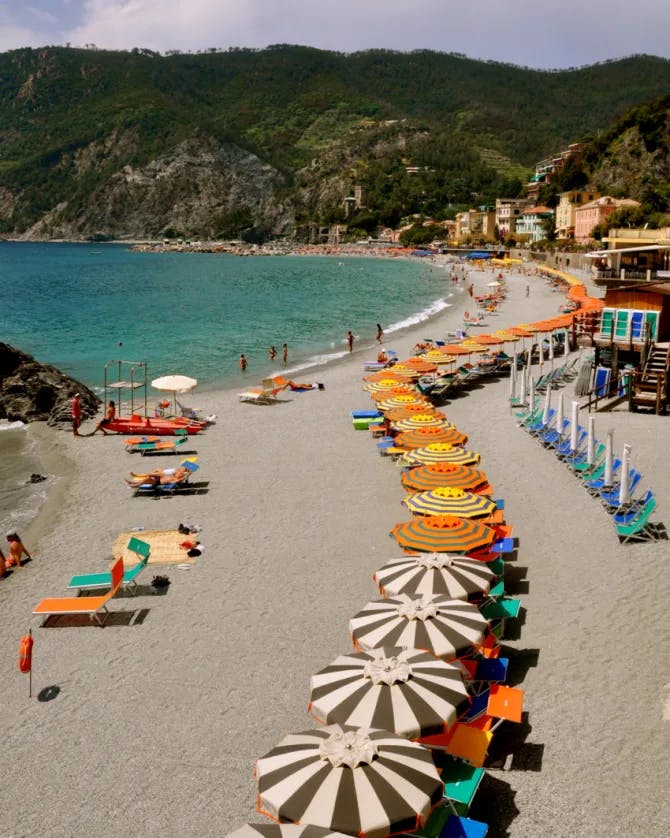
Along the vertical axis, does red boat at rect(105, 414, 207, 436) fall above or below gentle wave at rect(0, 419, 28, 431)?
above

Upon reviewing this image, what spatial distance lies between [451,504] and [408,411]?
7.17m

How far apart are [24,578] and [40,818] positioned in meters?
6.30

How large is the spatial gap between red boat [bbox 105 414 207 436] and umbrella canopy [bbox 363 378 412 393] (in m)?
5.69

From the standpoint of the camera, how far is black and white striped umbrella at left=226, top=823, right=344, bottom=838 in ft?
17.1

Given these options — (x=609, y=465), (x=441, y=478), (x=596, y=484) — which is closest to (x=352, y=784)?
(x=441, y=478)

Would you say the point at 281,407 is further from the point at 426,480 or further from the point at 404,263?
the point at 404,263

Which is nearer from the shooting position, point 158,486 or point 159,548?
point 159,548

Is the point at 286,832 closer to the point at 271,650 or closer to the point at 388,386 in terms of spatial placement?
the point at 271,650

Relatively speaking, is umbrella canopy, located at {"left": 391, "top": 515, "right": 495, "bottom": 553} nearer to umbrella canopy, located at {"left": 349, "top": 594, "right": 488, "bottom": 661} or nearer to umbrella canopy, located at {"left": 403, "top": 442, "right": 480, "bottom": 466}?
umbrella canopy, located at {"left": 349, "top": 594, "right": 488, "bottom": 661}

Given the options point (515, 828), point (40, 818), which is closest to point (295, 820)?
point (515, 828)

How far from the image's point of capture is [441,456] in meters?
15.2

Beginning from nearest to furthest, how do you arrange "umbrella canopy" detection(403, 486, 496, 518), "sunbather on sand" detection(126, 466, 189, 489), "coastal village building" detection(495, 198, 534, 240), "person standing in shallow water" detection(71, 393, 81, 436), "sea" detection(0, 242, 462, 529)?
1. "umbrella canopy" detection(403, 486, 496, 518)
2. "sunbather on sand" detection(126, 466, 189, 489)
3. "person standing in shallow water" detection(71, 393, 81, 436)
4. "sea" detection(0, 242, 462, 529)
5. "coastal village building" detection(495, 198, 534, 240)

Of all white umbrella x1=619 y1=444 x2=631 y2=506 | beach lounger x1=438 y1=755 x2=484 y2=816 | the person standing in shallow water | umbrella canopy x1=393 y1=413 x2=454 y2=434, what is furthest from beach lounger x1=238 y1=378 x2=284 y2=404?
beach lounger x1=438 y1=755 x2=484 y2=816

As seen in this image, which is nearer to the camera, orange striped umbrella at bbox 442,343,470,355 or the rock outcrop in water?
the rock outcrop in water
